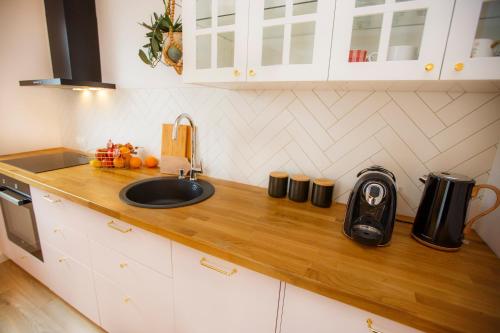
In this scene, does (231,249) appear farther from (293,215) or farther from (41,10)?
(41,10)

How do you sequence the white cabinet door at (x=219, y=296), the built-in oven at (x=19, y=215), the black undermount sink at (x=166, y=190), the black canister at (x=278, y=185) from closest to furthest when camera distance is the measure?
the white cabinet door at (x=219, y=296) < the black canister at (x=278, y=185) < the black undermount sink at (x=166, y=190) < the built-in oven at (x=19, y=215)

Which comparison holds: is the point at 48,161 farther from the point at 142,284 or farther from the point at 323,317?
the point at 323,317

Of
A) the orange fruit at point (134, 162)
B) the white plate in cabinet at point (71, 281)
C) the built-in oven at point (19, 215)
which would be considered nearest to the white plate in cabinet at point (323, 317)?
the white plate in cabinet at point (71, 281)

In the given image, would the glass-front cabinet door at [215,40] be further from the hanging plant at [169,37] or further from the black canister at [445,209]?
the black canister at [445,209]

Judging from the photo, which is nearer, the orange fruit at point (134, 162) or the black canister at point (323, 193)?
the black canister at point (323, 193)

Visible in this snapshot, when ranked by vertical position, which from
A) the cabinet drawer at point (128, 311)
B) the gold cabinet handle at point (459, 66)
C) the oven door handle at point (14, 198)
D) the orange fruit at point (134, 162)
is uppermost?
the gold cabinet handle at point (459, 66)

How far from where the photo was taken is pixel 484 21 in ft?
2.03

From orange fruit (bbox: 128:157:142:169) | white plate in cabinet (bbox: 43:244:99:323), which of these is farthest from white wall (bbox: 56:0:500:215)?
white plate in cabinet (bbox: 43:244:99:323)

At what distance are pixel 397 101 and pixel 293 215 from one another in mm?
683

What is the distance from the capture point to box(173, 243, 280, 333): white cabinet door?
2.45 feet

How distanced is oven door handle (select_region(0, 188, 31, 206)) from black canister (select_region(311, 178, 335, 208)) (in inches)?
68.4

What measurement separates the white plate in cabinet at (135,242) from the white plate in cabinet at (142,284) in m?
0.03

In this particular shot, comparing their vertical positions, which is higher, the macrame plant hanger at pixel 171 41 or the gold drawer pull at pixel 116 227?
the macrame plant hanger at pixel 171 41

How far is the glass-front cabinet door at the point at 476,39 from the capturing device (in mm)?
611
